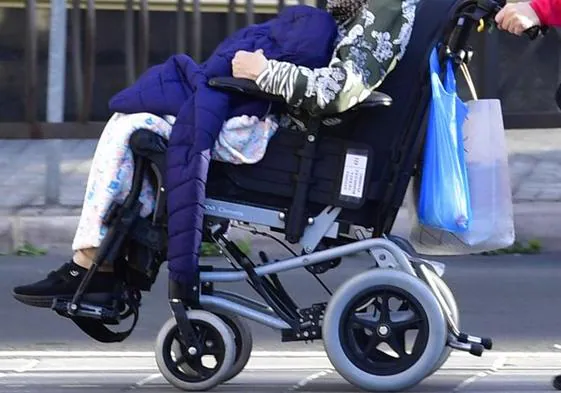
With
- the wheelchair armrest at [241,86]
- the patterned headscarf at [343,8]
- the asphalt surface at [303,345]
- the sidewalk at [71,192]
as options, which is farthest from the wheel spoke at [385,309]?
the sidewalk at [71,192]

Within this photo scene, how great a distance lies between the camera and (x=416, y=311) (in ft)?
14.2

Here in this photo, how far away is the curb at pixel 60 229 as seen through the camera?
7312 mm

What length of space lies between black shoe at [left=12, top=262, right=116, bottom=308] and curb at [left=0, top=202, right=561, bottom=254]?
286 cm

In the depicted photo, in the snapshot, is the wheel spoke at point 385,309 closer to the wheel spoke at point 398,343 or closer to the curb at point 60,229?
the wheel spoke at point 398,343

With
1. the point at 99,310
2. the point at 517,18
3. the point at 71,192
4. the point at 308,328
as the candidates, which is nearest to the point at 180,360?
the point at 99,310

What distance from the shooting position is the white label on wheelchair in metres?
4.35

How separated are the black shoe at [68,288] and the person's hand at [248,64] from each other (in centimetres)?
80

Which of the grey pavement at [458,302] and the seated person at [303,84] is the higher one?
the seated person at [303,84]

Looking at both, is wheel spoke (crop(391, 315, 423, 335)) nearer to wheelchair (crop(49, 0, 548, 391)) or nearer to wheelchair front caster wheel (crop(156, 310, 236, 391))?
wheelchair (crop(49, 0, 548, 391))

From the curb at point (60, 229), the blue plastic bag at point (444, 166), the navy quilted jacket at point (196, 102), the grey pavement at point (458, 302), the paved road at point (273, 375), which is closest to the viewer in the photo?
the navy quilted jacket at point (196, 102)

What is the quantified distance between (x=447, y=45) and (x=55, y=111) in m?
3.88

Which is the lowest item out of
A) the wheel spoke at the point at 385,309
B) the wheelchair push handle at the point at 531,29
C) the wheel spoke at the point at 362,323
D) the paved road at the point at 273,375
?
the paved road at the point at 273,375

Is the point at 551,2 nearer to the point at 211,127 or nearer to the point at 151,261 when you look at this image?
the point at 211,127

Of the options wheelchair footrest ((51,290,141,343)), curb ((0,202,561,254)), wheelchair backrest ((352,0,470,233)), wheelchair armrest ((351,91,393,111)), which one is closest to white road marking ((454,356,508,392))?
wheelchair backrest ((352,0,470,233))
